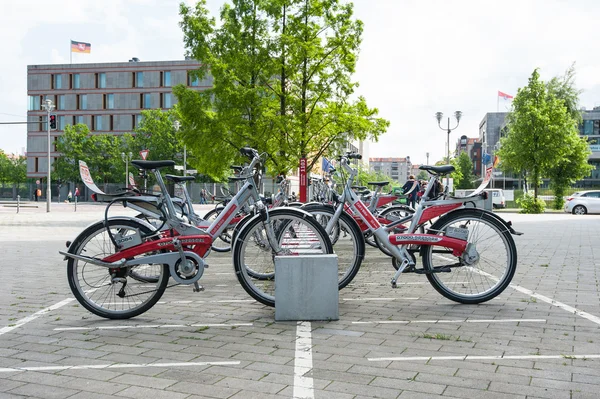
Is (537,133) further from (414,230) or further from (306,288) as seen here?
(306,288)

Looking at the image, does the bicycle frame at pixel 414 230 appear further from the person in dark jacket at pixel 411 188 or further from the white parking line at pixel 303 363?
the person in dark jacket at pixel 411 188

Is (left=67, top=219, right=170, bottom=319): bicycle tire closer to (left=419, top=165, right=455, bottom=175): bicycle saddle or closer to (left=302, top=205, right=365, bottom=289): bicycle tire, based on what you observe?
(left=302, top=205, right=365, bottom=289): bicycle tire

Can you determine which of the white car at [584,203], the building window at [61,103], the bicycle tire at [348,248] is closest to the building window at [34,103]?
the building window at [61,103]

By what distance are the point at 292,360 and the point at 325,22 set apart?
20410 mm

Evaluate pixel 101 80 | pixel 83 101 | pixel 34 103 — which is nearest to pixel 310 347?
pixel 101 80

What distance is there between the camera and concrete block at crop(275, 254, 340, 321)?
5254 mm

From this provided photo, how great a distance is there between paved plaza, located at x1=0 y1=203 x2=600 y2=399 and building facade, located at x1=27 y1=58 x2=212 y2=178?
7183 centimetres

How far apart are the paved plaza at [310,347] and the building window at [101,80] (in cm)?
7422

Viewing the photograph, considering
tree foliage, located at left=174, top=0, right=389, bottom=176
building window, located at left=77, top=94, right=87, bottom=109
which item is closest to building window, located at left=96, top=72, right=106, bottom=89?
building window, located at left=77, top=94, right=87, bottom=109

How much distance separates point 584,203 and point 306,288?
34.5 meters

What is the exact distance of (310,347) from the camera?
4.38m

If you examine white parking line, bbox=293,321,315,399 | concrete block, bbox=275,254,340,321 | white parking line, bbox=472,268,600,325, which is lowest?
white parking line, bbox=293,321,315,399

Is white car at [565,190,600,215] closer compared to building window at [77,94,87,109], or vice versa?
white car at [565,190,600,215]

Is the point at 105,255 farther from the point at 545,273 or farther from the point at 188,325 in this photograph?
the point at 545,273
